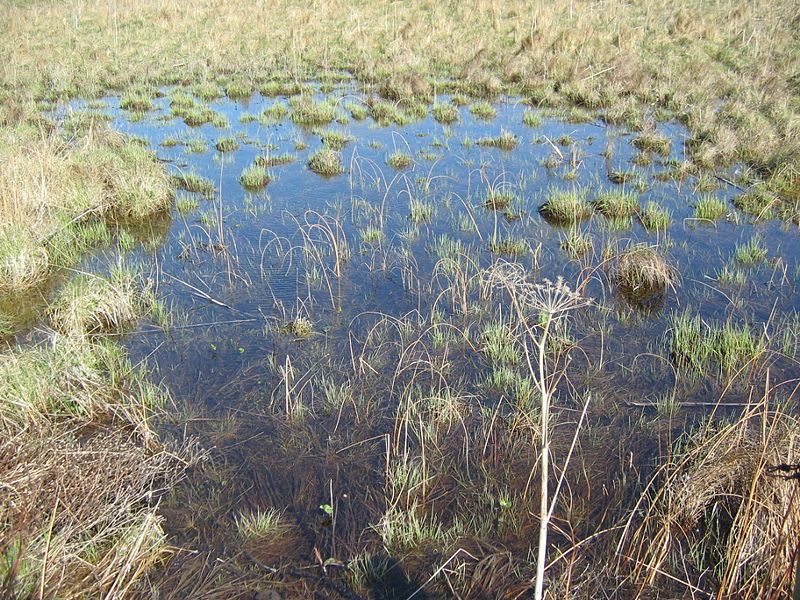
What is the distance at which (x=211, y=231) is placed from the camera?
7348 mm

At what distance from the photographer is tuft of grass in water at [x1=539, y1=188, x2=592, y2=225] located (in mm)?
7328

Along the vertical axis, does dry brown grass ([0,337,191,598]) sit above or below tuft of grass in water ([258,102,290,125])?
below

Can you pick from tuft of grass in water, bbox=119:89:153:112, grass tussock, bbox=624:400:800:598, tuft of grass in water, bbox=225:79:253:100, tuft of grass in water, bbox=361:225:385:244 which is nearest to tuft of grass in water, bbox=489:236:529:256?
tuft of grass in water, bbox=361:225:385:244

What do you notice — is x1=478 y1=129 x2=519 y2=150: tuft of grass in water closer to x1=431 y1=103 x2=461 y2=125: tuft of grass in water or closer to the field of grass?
the field of grass

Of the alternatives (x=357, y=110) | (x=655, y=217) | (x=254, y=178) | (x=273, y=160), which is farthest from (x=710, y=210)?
(x=357, y=110)

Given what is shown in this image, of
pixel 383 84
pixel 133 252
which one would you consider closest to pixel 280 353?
pixel 133 252

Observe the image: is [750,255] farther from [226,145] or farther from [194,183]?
[226,145]

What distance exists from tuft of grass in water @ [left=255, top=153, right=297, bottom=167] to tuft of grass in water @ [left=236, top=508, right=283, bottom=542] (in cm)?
690

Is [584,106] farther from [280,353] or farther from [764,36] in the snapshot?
[280,353]

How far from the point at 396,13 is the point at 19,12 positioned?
1269cm

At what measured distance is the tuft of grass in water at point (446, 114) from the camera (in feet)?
37.8

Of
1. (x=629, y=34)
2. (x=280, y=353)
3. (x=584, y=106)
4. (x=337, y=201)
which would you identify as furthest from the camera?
(x=629, y=34)

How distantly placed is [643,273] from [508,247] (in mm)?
1422

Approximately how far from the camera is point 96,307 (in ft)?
17.1
